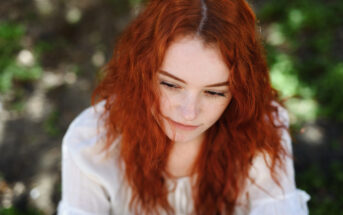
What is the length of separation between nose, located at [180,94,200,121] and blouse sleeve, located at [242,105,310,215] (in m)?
0.67

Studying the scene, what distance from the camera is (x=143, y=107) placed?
1.65 metres

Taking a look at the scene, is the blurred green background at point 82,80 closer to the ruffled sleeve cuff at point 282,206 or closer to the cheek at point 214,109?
the ruffled sleeve cuff at point 282,206

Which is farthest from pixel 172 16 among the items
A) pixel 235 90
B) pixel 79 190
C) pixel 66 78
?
pixel 66 78

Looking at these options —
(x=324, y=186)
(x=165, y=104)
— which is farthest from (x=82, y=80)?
(x=324, y=186)

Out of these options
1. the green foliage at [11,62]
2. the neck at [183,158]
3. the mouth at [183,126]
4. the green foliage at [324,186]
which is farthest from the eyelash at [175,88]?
the green foliage at [11,62]

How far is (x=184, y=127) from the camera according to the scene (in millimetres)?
1561

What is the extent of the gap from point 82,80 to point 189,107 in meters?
2.49

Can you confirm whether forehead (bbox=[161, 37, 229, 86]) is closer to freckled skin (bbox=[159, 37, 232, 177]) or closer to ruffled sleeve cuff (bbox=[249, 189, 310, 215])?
freckled skin (bbox=[159, 37, 232, 177])

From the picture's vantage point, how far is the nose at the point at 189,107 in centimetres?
145

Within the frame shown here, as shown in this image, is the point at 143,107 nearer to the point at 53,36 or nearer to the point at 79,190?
the point at 79,190

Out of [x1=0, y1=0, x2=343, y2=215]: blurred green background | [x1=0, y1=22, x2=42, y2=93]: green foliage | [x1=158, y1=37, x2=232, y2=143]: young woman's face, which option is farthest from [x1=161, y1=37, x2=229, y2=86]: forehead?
[x1=0, y1=22, x2=42, y2=93]: green foliage

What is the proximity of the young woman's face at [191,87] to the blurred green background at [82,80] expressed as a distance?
4.32 ft

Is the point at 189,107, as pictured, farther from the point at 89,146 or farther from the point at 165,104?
the point at 89,146

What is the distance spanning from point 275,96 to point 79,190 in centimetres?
125
